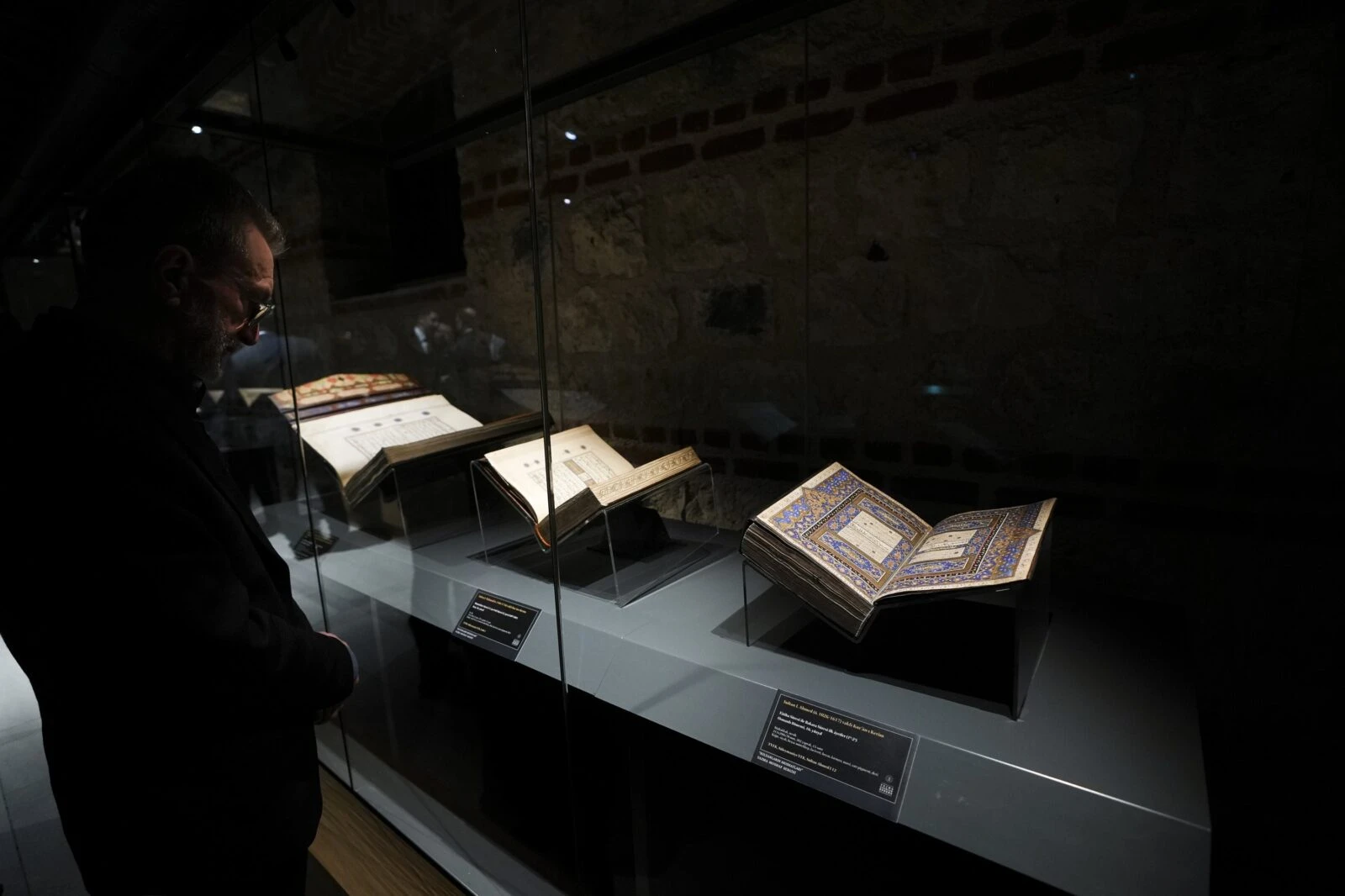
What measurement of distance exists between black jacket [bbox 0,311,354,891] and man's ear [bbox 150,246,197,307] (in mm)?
112

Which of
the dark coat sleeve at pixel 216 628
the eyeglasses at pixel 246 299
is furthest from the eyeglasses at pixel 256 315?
the dark coat sleeve at pixel 216 628

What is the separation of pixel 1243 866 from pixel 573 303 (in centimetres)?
208

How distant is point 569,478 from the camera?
158 centimetres

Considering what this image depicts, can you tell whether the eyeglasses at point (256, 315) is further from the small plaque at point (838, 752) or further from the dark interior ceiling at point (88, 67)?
the small plaque at point (838, 752)

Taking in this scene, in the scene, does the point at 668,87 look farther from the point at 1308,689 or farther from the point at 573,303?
the point at 1308,689

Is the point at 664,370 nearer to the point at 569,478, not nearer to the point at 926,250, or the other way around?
the point at 569,478

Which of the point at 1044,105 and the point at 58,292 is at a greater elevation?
the point at 1044,105

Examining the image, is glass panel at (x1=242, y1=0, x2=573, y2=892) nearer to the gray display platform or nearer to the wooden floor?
the wooden floor

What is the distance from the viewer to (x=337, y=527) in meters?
1.98

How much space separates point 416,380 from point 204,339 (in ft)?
2.45

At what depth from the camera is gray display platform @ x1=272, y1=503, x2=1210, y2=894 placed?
2.35 feet

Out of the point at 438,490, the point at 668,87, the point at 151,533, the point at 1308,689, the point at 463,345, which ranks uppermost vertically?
the point at 668,87

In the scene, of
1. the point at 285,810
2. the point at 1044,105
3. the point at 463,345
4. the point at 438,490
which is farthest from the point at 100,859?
the point at 1044,105


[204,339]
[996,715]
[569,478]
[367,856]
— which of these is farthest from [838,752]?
[367,856]
